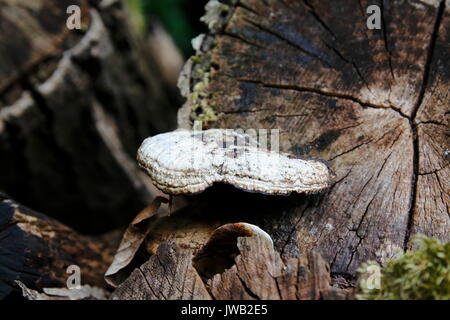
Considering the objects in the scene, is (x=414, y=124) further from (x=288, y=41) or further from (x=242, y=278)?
(x=242, y=278)

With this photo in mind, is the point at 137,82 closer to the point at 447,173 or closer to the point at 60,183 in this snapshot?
the point at 60,183

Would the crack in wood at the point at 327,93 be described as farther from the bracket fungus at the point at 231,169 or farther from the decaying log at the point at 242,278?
the decaying log at the point at 242,278

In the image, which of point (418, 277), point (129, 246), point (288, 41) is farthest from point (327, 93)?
point (129, 246)

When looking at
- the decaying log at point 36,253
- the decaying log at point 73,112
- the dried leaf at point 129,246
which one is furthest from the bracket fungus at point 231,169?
the decaying log at point 73,112

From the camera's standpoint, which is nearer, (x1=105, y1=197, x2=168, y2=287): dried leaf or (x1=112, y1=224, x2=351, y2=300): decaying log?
(x1=112, y1=224, x2=351, y2=300): decaying log

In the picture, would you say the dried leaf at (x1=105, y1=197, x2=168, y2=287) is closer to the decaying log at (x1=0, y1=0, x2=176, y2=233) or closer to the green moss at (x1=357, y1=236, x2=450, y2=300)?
the green moss at (x1=357, y1=236, x2=450, y2=300)

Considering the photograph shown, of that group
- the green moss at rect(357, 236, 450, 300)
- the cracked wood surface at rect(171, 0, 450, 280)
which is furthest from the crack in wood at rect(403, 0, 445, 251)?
the green moss at rect(357, 236, 450, 300)

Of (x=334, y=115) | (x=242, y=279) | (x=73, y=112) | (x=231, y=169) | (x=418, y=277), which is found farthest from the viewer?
(x=73, y=112)
